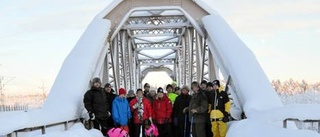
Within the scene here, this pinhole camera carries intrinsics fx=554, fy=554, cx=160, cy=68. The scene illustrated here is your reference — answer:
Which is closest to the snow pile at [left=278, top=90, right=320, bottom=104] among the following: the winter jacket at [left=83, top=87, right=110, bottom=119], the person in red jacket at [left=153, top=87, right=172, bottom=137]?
the person in red jacket at [left=153, top=87, right=172, bottom=137]

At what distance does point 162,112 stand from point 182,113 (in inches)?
18.7

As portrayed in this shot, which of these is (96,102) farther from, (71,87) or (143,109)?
(143,109)

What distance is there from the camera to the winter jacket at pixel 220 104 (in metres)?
10.5

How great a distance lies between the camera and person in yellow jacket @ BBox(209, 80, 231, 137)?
415 inches

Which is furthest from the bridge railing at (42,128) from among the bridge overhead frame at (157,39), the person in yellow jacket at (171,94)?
the bridge overhead frame at (157,39)

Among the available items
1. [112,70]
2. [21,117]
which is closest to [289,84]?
[112,70]

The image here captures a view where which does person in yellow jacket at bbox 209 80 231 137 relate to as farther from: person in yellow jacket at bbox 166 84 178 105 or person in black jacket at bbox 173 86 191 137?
person in yellow jacket at bbox 166 84 178 105

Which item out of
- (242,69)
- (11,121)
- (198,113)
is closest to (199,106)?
(198,113)

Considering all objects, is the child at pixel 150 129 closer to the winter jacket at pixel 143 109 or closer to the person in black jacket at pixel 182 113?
the winter jacket at pixel 143 109

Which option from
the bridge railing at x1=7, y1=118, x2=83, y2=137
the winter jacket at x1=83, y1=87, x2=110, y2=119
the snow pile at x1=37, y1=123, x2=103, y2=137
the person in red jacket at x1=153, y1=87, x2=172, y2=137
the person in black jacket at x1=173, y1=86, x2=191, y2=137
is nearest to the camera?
the bridge railing at x1=7, y1=118, x2=83, y2=137

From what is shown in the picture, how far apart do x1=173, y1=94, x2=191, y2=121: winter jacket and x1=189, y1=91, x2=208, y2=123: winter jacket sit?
1.42 meters

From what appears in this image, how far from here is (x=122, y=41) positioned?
93.0 feet

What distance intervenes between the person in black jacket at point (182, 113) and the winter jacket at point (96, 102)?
1.97 meters

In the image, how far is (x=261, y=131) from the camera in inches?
283
